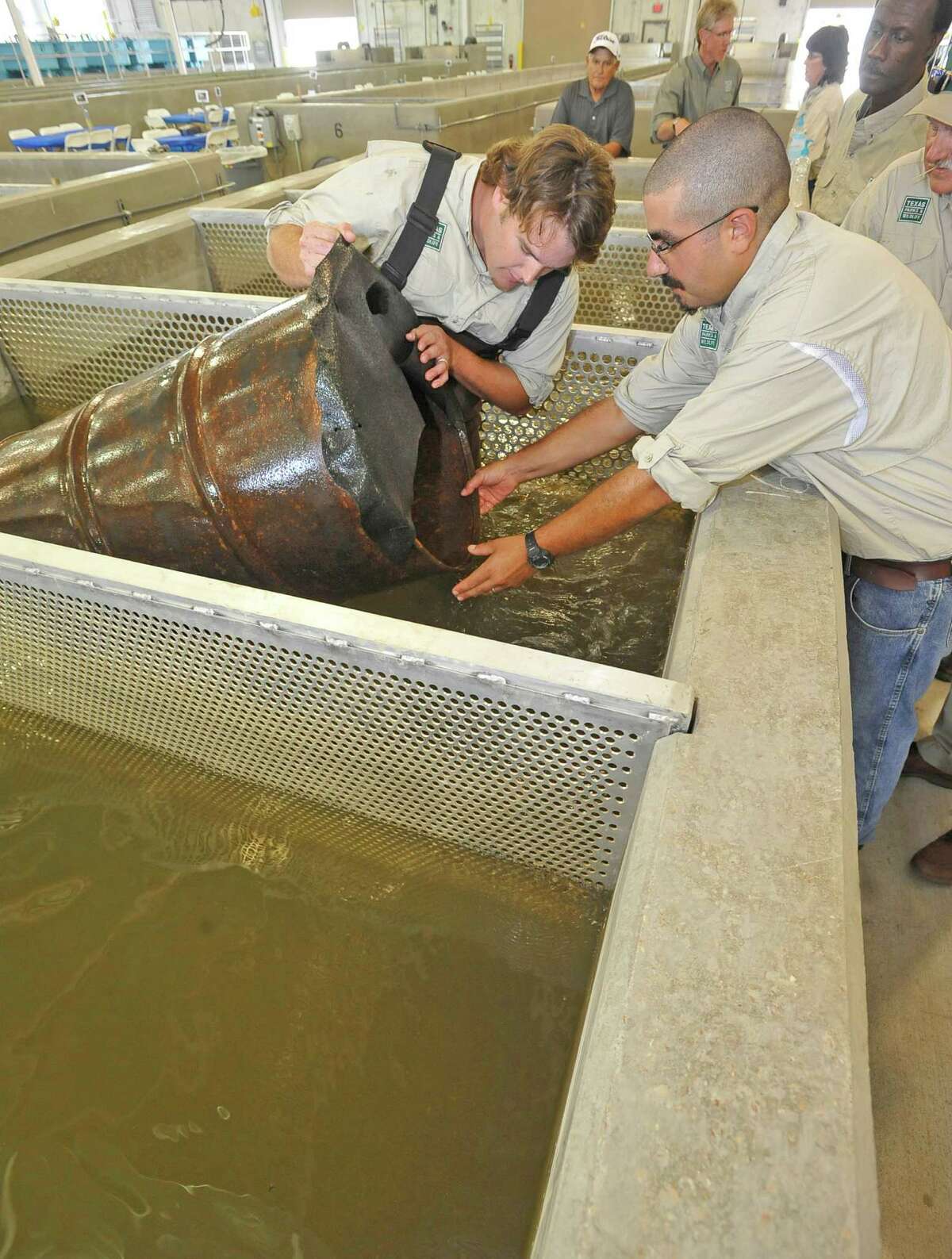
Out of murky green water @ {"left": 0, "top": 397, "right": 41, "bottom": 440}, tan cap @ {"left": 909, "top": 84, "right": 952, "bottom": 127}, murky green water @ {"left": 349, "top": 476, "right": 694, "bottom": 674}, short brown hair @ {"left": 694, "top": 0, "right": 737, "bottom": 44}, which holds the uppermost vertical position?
short brown hair @ {"left": 694, "top": 0, "right": 737, "bottom": 44}

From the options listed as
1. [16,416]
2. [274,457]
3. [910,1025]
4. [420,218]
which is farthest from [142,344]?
[910,1025]

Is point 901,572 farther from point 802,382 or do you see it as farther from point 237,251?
point 237,251

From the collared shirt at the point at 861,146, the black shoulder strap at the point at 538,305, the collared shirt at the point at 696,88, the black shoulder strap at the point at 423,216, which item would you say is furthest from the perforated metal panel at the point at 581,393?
the collared shirt at the point at 696,88

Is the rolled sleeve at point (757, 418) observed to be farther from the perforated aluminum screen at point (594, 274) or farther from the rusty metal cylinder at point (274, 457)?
the perforated aluminum screen at point (594, 274)

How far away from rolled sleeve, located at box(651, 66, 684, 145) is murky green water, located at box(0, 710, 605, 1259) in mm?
4694

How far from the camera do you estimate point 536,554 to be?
1.64 m

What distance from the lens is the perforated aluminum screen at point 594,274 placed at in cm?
341

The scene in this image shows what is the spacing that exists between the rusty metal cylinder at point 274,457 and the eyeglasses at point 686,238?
584 millimetres

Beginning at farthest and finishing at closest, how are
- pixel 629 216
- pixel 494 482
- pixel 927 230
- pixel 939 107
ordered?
pixel 629 216 → pixel 494 482 → pixel 927 230 → pixel 939 107

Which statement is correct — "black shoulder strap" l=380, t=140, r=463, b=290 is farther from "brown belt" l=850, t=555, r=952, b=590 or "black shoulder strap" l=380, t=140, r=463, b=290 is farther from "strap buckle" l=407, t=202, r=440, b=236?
"brown belt" l=850, t=555, r=952, b=590

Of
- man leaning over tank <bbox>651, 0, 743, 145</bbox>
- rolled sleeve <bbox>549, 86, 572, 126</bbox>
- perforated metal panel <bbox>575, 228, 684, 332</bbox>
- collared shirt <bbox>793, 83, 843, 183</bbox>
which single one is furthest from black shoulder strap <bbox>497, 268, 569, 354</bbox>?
rolled sleeve <bbox>549, 86, 572, 126</bbox>

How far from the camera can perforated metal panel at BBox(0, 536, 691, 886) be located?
118 centimetres

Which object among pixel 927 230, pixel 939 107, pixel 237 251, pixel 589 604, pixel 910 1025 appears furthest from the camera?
pixel 237 251

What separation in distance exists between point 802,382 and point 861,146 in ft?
7.38
